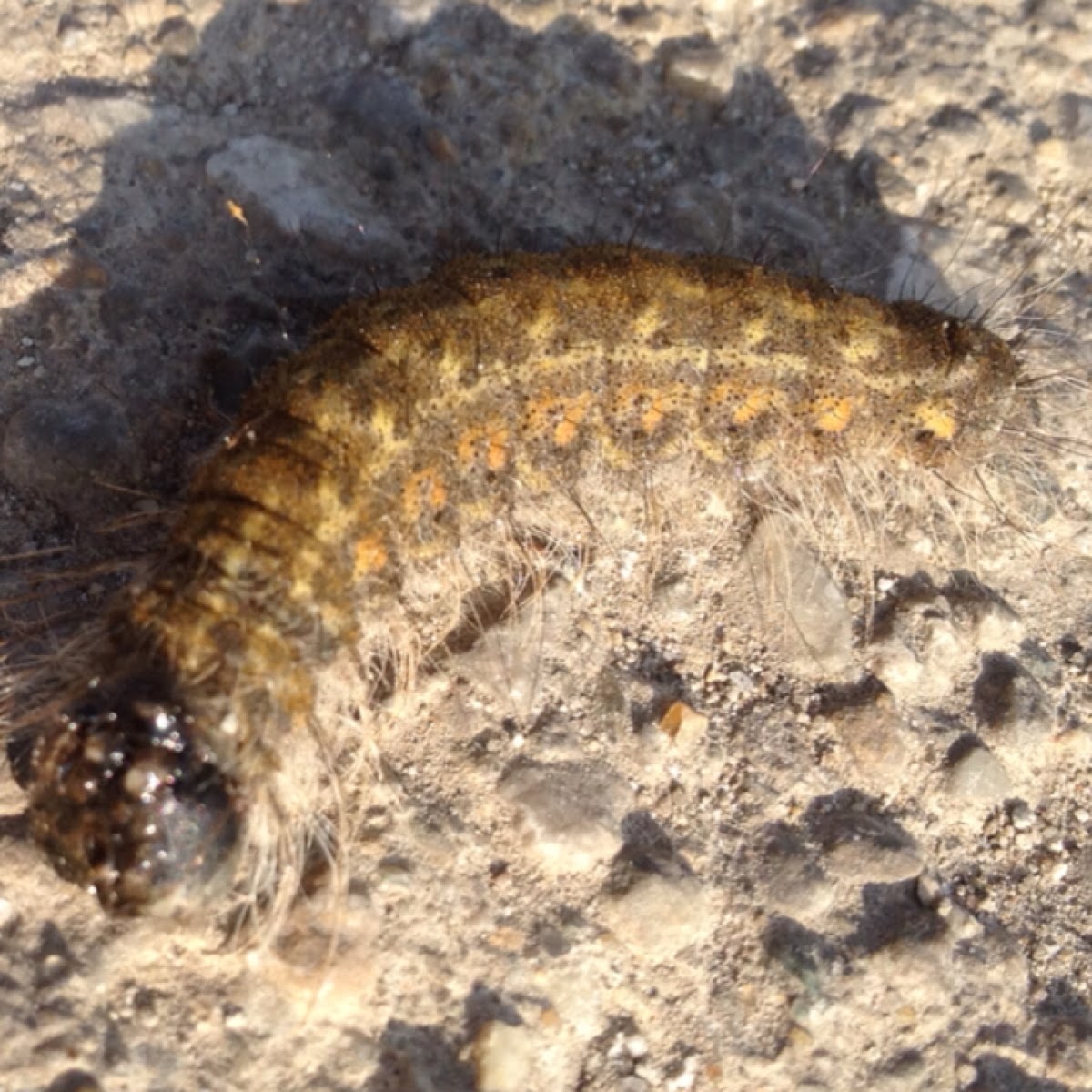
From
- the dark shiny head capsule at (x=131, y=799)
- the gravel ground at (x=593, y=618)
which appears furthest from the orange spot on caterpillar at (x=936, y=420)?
the dark shiny head capsule at (x=131, y=799)

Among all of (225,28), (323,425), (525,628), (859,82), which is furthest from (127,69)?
(859,82)

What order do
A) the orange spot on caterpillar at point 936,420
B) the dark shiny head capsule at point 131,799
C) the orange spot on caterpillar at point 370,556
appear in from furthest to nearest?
the orange spot on caterpillar at point 936,420
the orange spot on caterpillar at point 370,556
the dark shiny head capsule at point 131,799

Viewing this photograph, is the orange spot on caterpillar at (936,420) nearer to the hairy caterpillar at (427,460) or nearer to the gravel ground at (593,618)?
the hairy caterpillar at (427,460)

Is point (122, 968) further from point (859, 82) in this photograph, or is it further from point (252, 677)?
point (859, 82)

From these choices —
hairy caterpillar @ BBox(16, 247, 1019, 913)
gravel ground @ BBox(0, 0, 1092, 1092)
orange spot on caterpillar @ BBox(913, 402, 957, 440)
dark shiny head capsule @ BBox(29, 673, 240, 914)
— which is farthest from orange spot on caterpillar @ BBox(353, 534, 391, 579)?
orange spot on caterpillar @ BBox(913, 402, 957, 440)

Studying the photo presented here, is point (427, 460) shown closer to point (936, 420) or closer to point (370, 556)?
point (370, 556)

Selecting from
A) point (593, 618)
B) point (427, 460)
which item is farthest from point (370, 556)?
point (593, 618)
